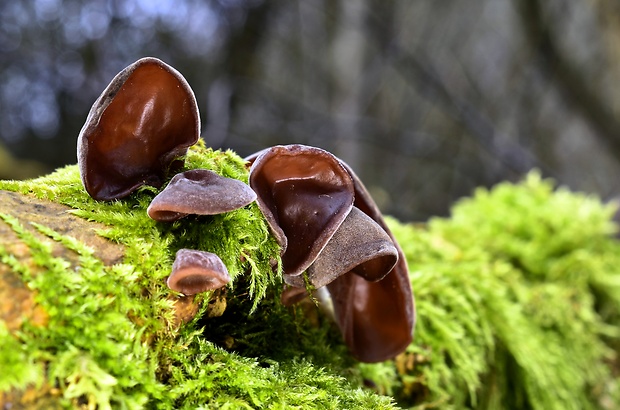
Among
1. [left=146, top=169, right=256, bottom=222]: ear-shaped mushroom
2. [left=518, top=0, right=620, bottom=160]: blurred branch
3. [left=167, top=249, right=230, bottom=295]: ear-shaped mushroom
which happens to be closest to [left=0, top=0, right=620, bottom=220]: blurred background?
[left=518, top=0, right=620, bottom=160]: blurred branch

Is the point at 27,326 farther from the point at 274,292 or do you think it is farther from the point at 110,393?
the point at 274,292

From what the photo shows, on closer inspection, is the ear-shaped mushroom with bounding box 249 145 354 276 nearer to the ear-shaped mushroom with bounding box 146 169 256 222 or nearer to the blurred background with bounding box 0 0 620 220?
the ear-shaped mushroom with bounding box 146 169 256 222

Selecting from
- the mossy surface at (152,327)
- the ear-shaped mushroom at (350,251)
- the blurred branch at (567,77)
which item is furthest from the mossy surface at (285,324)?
the blurred branch at (567,77)

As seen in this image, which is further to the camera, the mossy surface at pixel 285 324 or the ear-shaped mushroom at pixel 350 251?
the ear-shaped mushroom at pixel 350 251

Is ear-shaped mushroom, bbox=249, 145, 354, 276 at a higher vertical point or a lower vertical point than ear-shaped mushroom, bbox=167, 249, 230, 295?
higher

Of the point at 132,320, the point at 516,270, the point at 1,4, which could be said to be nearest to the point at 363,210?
the point at 132,320

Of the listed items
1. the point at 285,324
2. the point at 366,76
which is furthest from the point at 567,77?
the point at 285,324

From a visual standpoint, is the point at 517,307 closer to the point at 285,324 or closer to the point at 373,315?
the point at 373,315

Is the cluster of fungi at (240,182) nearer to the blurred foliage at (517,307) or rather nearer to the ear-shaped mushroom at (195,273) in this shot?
the ear-shaped mushroom at (195,273)
